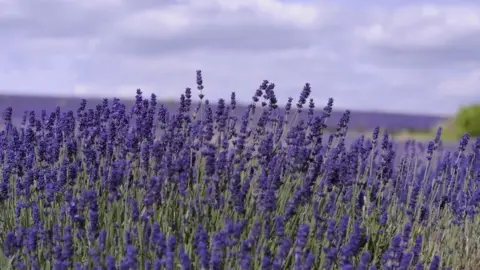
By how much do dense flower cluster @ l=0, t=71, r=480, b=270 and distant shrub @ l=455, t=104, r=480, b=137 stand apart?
14312 mm

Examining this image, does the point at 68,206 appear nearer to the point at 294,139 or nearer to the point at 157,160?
the point at 157,160

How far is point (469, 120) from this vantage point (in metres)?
18.8

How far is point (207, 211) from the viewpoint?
359 centimetres

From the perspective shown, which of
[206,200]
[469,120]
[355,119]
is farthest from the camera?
[355,119]

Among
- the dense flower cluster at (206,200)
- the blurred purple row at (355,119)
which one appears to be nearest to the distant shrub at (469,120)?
the blurred purple row at (355,119)

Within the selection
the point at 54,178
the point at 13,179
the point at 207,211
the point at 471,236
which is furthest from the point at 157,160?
the point at 471,236

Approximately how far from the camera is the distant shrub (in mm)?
18578

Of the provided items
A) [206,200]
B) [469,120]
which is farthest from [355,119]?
[206,200]

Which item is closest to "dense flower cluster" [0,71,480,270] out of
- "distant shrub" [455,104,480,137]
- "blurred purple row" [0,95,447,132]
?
"blurred purple row" [0,95,447,132]

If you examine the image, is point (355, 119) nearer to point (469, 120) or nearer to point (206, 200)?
point (469, 120)

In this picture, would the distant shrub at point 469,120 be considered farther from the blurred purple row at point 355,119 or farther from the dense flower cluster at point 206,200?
the dense flower cluster at point 206,200

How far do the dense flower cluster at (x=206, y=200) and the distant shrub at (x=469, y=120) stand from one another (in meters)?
14.3

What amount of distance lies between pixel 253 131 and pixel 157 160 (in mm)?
1045

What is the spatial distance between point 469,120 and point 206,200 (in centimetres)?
1635
